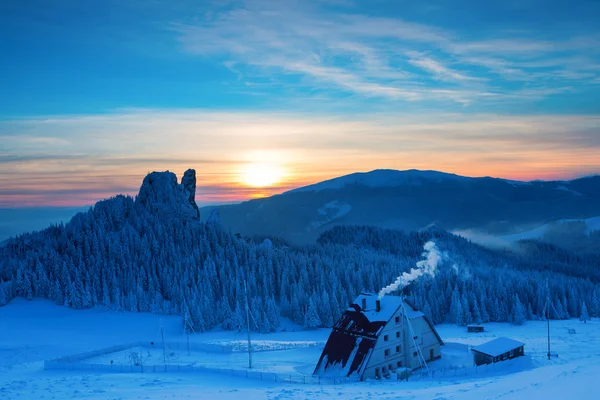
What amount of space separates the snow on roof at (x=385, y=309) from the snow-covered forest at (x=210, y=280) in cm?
3338

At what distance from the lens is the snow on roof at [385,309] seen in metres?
51.9

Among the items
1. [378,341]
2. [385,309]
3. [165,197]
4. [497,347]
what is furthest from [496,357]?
[165,197]

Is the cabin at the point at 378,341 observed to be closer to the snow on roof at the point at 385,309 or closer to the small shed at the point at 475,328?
the snow on roof at the point at 385,309

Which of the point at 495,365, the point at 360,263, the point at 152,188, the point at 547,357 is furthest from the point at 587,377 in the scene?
the point at 152,188

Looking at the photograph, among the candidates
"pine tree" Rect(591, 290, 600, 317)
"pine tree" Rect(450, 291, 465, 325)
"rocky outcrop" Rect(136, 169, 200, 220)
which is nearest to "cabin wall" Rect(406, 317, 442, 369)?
"pine tree" Rect(450, 291, 465, 325)

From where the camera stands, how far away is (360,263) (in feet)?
402

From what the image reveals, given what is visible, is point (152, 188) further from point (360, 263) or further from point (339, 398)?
point (339, 398)

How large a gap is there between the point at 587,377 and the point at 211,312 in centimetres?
6440

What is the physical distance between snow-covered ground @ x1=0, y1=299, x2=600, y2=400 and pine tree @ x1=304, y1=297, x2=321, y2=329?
1.60 meters

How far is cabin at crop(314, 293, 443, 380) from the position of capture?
49062 mm

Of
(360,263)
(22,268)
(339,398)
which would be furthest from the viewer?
(360,263)

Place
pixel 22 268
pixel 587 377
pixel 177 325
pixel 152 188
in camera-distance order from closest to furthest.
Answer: pixel 587 377
pixel 177 325
pixel 22 268
pixel 152 188

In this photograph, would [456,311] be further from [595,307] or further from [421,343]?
[421,343]

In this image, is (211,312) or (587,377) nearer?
(587,377)
